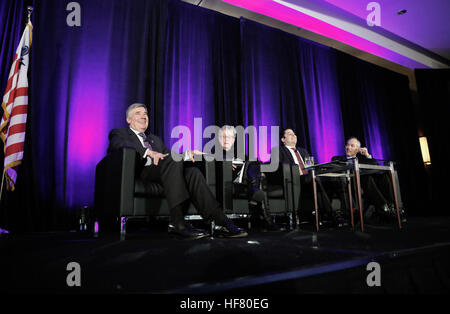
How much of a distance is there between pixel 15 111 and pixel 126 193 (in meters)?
1.30

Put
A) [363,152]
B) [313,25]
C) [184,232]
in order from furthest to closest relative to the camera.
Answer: [313,25]
[363,152]
[184,232]

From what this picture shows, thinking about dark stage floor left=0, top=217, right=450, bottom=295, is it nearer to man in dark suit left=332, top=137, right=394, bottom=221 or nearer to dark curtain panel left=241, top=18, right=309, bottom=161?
man in dark suit left=332, top=137, right=394, bottom=221

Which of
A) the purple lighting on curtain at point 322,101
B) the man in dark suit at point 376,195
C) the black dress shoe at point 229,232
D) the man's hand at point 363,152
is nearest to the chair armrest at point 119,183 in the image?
the black dress shoe at point 229,232

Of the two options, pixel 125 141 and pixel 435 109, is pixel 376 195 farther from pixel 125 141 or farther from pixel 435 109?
pixel 435 109

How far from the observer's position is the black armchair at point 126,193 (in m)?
1.93

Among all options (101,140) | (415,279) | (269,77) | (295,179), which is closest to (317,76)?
(269,77)

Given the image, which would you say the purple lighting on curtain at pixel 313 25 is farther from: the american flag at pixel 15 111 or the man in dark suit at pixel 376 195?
the american flag at pixel 15 111

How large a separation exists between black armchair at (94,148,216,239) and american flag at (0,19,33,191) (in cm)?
76

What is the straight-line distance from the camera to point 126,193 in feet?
6.31

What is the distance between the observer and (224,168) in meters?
2.33

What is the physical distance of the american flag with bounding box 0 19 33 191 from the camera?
2263 mm

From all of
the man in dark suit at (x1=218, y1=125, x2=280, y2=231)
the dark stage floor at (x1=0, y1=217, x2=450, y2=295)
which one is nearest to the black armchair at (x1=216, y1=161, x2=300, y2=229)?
the man in dark suit at (x1=218, y1=125, x2=280, y2=231)

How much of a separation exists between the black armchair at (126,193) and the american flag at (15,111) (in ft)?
2.48

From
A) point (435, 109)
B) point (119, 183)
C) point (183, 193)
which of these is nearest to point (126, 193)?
point (119, 183)
